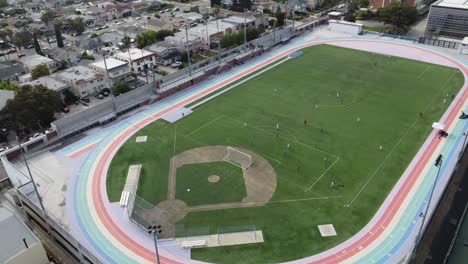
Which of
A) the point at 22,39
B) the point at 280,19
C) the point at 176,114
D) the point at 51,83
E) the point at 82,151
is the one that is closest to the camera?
the point at 82,151

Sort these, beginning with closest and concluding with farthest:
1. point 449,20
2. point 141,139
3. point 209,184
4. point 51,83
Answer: point 209,184 → point 141,139 → point 51,83 → point 449,20

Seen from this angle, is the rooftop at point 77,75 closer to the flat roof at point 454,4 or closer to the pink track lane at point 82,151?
the pink track lane at point 82,151

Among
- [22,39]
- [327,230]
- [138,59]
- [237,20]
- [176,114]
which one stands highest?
[237,20]

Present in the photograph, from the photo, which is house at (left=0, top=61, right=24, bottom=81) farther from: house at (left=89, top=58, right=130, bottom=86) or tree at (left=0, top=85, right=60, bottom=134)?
tree at (left=0, top=85, right=60, bottom=134)

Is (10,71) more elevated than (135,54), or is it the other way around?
(135,54)

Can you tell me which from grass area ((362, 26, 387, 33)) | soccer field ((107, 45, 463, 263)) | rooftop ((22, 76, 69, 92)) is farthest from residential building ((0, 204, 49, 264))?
grass area ((362, 26, 387, 33))

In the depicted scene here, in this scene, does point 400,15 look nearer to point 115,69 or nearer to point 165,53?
point 165,53

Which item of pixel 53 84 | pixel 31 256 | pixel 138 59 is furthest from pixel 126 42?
pixel 31 256
